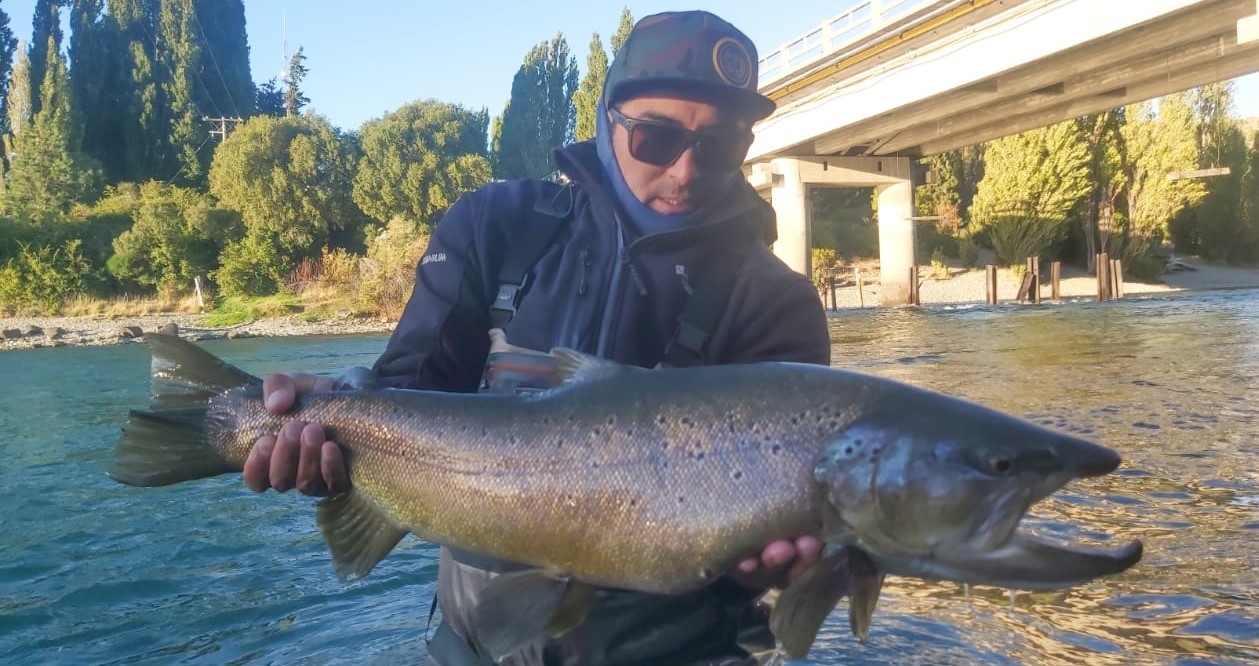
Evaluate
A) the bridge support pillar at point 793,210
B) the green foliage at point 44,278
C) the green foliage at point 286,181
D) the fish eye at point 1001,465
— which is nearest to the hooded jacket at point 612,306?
the fish eye at point 1001,465

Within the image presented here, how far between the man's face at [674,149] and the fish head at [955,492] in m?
1.09

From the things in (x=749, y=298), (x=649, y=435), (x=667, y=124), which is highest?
(x=667, y=124)

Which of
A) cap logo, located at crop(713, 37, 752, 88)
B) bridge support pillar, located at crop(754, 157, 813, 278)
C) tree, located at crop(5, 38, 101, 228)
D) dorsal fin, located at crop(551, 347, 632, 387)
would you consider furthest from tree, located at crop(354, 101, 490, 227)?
dorsal fin, located at crop(551, 347, 632, 387)

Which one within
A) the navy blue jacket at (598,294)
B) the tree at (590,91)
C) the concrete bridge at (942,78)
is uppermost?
the tree at (590,91)

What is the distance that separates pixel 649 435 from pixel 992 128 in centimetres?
3506

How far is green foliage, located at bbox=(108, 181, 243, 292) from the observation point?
45281mm

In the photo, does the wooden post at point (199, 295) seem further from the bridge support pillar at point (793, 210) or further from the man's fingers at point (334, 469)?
the man's fingers at point (334, 469)

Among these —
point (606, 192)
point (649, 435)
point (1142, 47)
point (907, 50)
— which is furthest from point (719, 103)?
point (907, 50)

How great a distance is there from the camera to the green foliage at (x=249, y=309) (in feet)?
133

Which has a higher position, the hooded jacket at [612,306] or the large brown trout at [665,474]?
the hooded jacket at [612,306]

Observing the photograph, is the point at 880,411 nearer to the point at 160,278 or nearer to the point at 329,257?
the point at 329,257

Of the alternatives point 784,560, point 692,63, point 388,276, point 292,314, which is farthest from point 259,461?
point 292,314

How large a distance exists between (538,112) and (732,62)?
2595 inches

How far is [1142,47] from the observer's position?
22.9m
